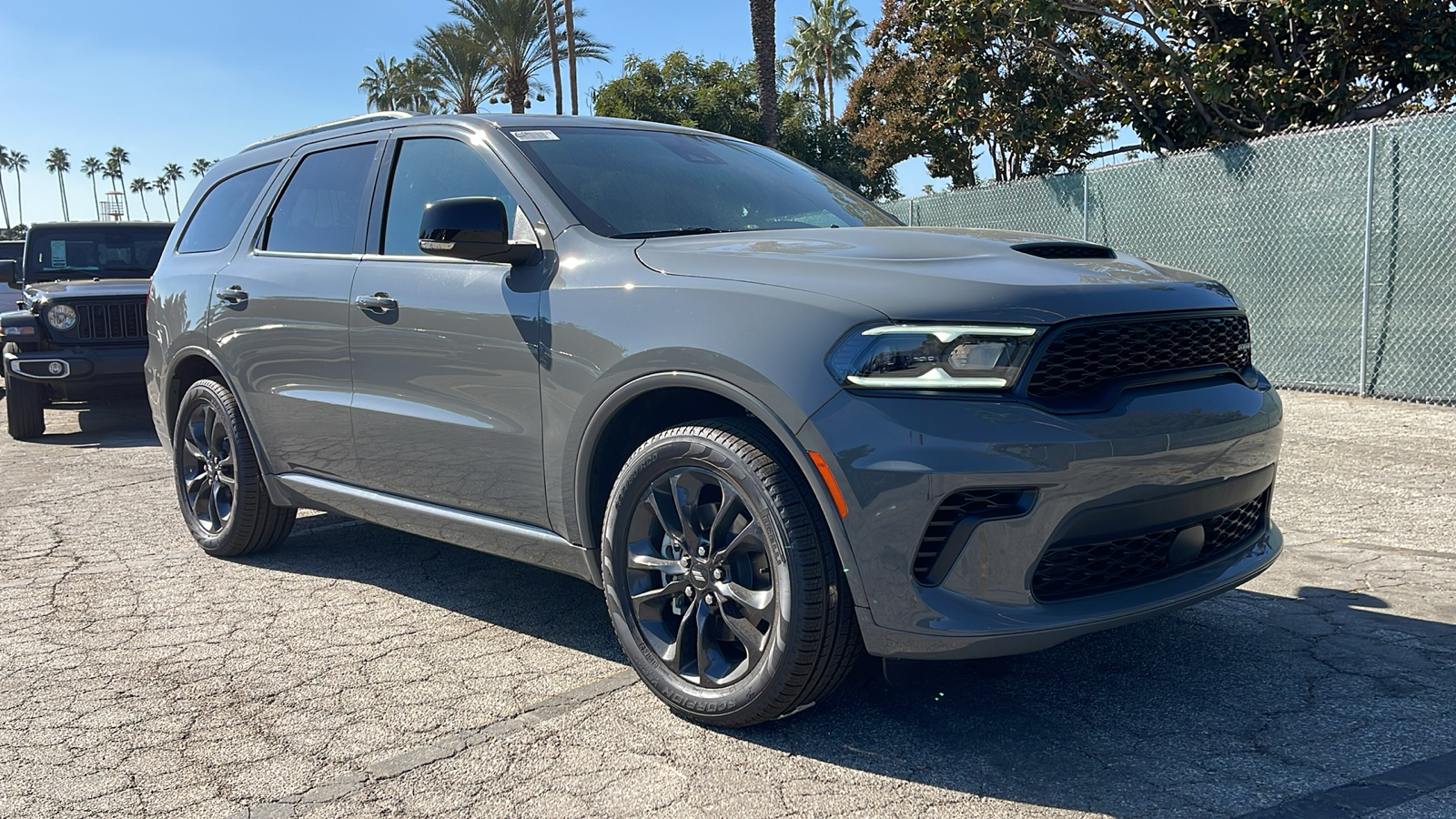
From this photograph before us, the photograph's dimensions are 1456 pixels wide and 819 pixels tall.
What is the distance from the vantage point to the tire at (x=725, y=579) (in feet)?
9.42

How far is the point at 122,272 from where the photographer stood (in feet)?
36.7

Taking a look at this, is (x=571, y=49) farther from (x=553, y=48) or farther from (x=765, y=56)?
(x=765, y=56)

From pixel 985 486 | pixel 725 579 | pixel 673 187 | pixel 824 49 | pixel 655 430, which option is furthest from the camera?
pixel 824 49

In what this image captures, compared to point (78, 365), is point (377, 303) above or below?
above

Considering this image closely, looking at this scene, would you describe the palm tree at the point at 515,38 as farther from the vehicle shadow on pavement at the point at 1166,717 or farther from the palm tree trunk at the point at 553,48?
the vehicle shadow on pavement at the point at 1166,717

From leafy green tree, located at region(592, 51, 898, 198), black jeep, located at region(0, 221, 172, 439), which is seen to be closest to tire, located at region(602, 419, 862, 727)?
black jeep, located at region(0, 221, 172, 439)

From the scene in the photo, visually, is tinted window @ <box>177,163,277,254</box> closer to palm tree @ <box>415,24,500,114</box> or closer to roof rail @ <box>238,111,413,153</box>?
roof rail @ <box>238,111,413,153</box>

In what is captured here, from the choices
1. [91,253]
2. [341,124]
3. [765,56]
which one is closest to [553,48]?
[765,56]

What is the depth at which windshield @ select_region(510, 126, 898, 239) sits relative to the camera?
12.3 ft

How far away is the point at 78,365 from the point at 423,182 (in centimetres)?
687

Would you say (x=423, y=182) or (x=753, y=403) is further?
(x=423, y=182)

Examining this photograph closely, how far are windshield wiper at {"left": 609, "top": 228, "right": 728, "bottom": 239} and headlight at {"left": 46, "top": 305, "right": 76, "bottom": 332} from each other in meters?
8.06

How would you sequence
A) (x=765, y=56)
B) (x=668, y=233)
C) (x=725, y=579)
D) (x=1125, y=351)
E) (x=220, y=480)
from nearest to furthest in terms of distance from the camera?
(x=1125, y=351)
(x=725, y=579)
(x=668, y=233)
(x=220, y=480)
(x=765, y=56)

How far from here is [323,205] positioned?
467 cm
